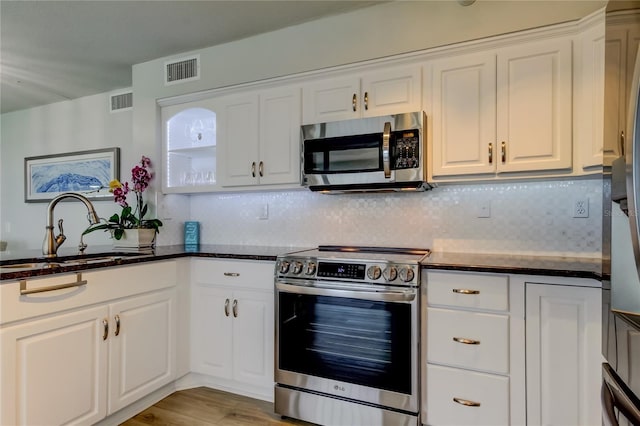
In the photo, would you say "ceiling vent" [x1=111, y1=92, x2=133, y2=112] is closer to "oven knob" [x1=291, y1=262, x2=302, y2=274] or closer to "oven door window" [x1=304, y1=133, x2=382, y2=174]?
"oven door window" [x1=304, y1=133, x2=382, y2=174]

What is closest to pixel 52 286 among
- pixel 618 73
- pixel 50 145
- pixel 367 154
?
pixel 367 154

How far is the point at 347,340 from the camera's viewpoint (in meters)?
1.96

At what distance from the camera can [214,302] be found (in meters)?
2.45

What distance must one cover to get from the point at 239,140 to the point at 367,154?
1043mm

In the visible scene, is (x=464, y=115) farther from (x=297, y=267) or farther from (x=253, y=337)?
(x=253, y=337)

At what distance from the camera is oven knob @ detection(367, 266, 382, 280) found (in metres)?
1.87

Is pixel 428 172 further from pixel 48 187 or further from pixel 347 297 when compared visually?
pixel 48 187

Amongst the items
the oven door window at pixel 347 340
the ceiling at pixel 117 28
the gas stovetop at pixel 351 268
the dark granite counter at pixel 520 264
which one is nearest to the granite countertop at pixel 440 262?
the dark granite counter at pixel 520 264

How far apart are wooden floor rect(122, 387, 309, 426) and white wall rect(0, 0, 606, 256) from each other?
Answer: 46.3 inches

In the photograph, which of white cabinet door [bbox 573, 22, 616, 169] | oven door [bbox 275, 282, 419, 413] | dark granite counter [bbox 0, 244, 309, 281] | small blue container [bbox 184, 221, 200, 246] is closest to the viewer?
dark granite counter [bbox 0, 244, 309, 281]

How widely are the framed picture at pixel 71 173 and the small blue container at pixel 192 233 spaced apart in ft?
3.69

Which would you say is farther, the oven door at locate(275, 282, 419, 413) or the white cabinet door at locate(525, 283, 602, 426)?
the oven door at locate(275, 282, 419, 413)

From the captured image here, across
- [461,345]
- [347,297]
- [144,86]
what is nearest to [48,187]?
[144,86]

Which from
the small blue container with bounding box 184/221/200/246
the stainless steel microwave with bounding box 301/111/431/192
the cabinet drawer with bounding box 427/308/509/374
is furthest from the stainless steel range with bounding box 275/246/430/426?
the small blue container with bounding box 184/221/200/246
